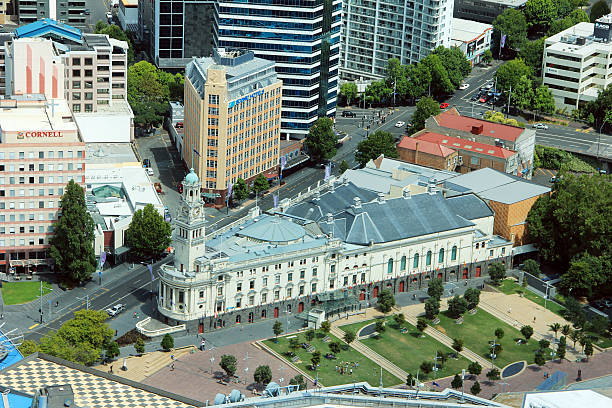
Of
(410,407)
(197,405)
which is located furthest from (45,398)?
(410,407)

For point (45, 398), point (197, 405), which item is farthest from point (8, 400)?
point (197, 405)

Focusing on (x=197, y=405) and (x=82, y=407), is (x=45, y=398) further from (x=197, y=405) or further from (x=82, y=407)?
(x=197, y=405)

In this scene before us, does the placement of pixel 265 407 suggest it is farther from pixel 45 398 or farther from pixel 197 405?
pixel 45 398

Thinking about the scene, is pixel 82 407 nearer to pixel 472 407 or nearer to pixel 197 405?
pixel 197 405

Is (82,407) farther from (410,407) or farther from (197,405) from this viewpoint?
(410,407)

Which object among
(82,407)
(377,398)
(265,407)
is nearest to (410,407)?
(377,398)

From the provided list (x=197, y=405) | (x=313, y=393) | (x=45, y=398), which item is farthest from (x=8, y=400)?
(x=313, y=393)
